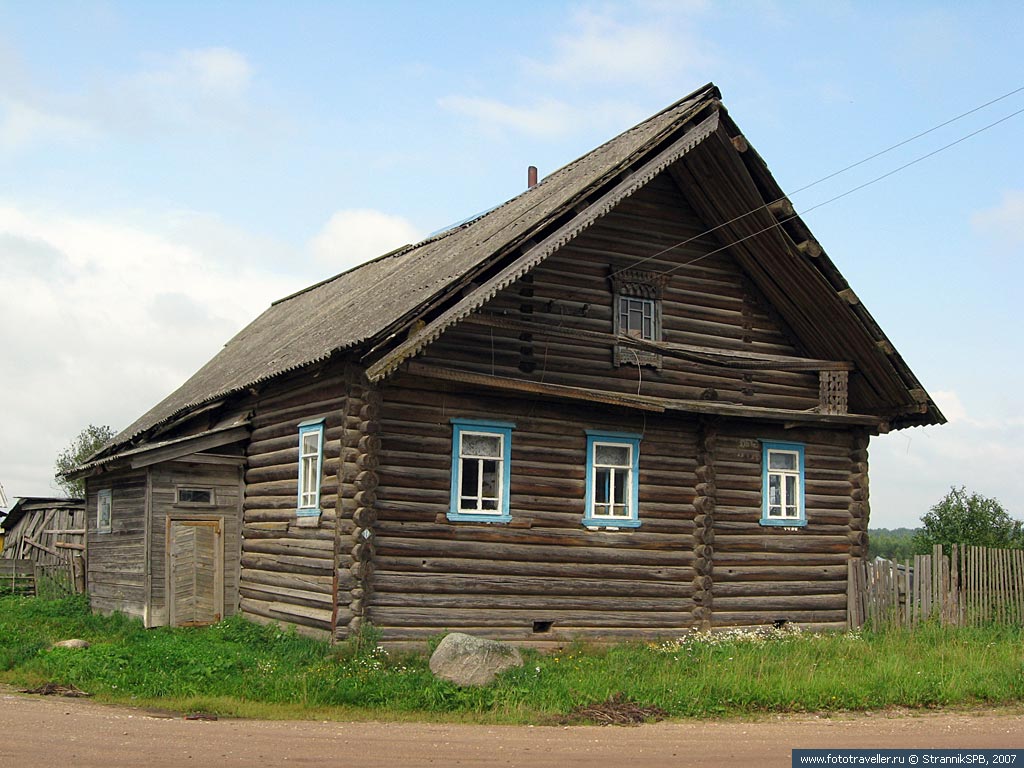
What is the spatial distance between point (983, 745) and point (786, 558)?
871 centimetres

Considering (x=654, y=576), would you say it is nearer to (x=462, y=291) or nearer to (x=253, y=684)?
(x=462, y=291)

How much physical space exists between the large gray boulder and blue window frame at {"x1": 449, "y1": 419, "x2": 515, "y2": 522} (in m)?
2.82

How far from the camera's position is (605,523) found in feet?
59.6

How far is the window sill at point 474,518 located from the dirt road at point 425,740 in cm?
465

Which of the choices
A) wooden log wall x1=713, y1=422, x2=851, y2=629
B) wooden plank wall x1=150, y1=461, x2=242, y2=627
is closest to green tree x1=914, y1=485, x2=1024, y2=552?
wooden log wall x1=713, y1=422, x2=851, y2=629

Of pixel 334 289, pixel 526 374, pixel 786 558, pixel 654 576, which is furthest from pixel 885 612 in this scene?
pixel 334 289

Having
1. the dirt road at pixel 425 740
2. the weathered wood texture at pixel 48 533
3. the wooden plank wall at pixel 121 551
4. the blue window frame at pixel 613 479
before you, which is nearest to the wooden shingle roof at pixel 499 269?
the wooden plank wall at pixel 121 551

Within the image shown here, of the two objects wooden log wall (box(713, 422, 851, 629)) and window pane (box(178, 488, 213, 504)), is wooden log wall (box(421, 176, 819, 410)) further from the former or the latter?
window pane (box(178, 488, 213, 504))

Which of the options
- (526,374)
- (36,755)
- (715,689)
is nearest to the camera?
(36,755)

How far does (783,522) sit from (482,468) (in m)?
6.10

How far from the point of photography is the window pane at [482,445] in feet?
56.2

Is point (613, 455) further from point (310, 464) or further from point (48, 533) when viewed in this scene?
point (48, 533)

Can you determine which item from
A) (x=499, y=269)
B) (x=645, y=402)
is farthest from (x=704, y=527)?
(x=499, y=269)

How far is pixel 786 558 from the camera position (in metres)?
20.0
